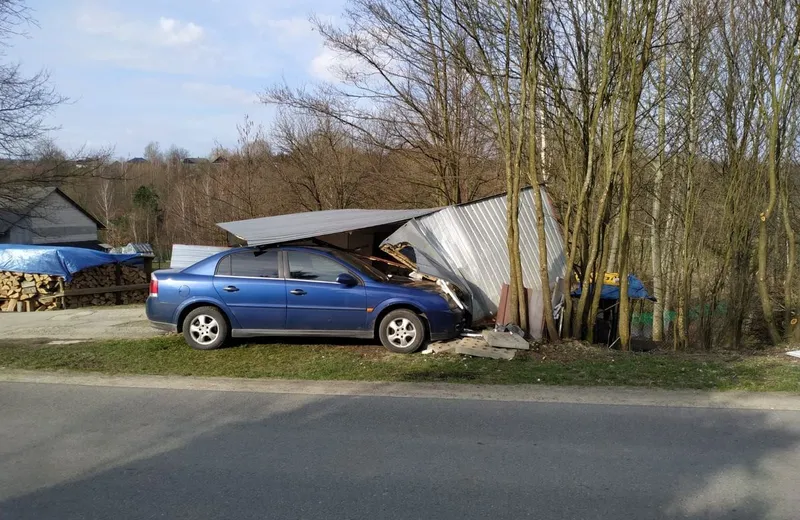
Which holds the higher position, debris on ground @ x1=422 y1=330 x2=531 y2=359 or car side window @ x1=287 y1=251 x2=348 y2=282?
car side window @ x1=287 y1=251 x2=348 y2=282

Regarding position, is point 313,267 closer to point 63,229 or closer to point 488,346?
point 488,346

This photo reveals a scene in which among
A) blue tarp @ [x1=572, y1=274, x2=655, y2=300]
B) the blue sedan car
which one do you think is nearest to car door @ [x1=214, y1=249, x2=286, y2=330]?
the blue sedan car

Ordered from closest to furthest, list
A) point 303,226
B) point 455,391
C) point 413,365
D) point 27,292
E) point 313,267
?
point 455,391, point 413,365, point 313,267, point 303,226, point 27,292

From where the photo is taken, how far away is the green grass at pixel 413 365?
741 centimetres

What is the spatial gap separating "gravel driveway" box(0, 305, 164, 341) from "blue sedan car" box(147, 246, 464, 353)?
1952 millimetres

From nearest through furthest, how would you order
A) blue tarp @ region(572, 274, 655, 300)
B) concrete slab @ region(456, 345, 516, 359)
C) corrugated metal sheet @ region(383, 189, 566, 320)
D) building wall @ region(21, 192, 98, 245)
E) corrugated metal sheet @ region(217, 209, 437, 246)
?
1. concrete slab @ region(456, 345, 516, 359)
2. corrugated metal sheet @ region(217, 209, 437, 246)
3. corrugated metal sheet @ region(383, 189, 566, 320)
4. blue tarp @ region(572, 274, 655, 300)
5. building wall @ region(21, 192, 98, 245)

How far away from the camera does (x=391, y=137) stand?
20.3 metres

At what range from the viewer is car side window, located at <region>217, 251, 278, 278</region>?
936cm

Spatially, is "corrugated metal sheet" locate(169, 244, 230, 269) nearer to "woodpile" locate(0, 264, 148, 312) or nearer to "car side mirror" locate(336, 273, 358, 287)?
"car side mirror" locate(336, 273, 358, 287)

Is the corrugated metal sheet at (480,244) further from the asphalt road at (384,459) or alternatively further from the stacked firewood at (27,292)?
the stacked firewood at (27,292)

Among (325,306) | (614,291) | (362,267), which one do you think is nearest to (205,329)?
(325,306)

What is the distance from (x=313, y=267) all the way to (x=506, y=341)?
2.87 meters

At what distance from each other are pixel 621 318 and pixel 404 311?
3.81 metres

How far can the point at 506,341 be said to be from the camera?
888 centimetres
